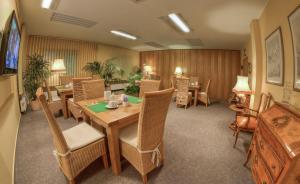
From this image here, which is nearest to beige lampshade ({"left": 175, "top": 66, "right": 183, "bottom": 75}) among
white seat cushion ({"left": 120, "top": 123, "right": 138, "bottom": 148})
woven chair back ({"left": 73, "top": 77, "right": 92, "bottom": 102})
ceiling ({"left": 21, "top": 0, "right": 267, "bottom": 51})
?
ceiling ({"left": 21, "top": 0, "right": 267, "bottom": 51})

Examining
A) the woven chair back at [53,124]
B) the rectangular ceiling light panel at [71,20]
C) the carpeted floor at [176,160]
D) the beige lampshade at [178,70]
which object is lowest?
the carpeted floor at [176,160]

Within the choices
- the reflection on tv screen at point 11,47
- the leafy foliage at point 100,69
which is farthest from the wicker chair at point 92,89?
the leafy foliage at point 100,69

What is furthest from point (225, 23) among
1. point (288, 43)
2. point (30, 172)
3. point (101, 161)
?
point (30, 172)

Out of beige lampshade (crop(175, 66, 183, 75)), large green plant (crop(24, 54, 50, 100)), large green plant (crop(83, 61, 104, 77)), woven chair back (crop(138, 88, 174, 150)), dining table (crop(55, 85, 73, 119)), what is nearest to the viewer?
woven chair back (crop(138, 88, 174, 150))

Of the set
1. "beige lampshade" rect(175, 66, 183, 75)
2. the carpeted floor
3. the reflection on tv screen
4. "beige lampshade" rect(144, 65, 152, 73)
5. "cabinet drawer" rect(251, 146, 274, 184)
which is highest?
"beige lampshade" rect(144, 65, 152, 73)

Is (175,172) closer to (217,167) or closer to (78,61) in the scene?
(217,167)


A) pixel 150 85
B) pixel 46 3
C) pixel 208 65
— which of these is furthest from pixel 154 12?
pixel 208 65

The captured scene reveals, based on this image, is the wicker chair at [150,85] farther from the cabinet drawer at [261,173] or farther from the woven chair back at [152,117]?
the cabinet drawer at [261,173]

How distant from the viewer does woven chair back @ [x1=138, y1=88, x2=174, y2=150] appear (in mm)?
1267

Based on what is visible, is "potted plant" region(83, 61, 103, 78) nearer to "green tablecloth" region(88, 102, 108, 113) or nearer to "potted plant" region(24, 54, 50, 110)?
"potted plant" region(24, 54, 50, 110)

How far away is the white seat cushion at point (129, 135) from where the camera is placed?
1.59 metres

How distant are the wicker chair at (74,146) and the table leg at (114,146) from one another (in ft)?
0.51

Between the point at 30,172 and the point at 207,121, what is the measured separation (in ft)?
11.3

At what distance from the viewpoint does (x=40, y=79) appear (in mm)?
4066
